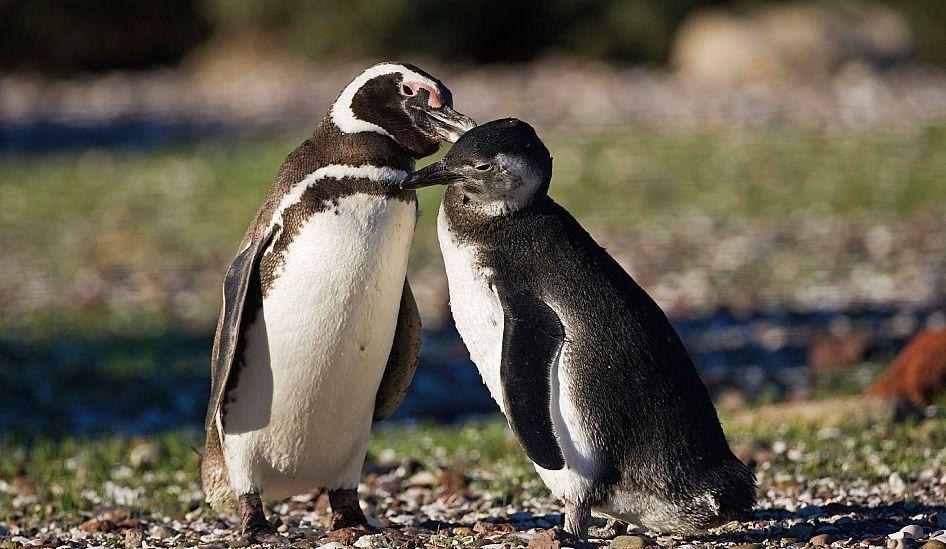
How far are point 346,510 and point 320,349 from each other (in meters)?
0.69

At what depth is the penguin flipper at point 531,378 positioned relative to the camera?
384cm

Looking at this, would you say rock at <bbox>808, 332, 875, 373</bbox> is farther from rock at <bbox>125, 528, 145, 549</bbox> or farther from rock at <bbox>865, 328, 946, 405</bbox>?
rock at <bbox>125, 528, 145, 549</bbox>

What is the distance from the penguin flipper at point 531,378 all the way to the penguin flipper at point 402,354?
83 cm

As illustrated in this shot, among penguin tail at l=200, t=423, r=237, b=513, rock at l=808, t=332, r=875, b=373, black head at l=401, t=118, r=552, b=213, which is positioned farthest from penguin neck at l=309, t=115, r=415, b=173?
rock at l=808, t=332, r=875, b=373

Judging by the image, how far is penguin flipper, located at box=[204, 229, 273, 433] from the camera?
14.1 feet

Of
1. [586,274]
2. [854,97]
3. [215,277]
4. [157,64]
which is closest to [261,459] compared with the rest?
[586,274]

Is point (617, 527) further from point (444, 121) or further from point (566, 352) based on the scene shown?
point (444, 121)

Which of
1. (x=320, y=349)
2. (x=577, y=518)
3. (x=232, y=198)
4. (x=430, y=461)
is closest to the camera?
(x=577, y=518)

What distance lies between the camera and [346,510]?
4680 millimetres

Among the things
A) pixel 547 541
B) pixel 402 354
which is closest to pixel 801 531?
pixel 547 541

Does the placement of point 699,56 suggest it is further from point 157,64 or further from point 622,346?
point 622,346

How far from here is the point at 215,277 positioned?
1123cm

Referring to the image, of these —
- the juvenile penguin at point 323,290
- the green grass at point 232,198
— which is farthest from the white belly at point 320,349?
the green grass at point 232,198

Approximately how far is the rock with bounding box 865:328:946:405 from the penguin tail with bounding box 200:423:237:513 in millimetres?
3468
